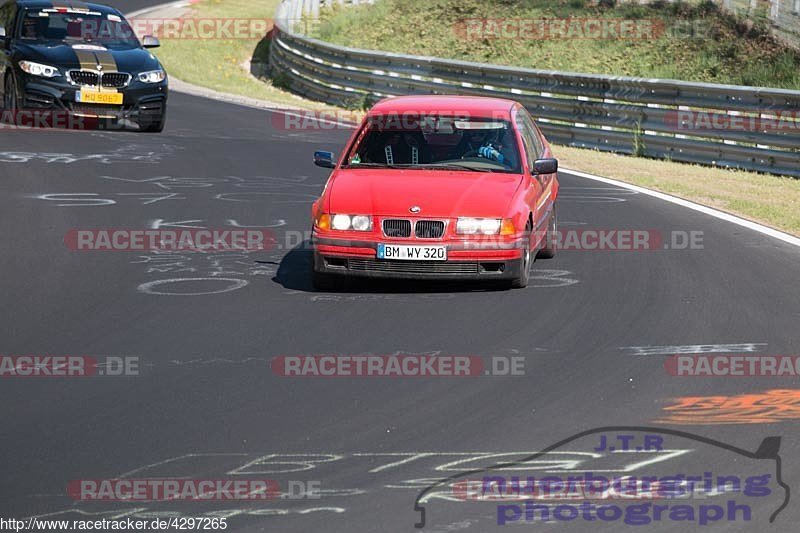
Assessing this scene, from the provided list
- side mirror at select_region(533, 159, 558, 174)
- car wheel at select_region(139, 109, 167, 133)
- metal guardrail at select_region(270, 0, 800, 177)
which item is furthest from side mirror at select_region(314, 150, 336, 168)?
car wheel at select_region(139, 109, 167, 133)

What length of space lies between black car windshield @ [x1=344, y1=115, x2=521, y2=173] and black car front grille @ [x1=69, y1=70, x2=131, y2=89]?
9.44 m

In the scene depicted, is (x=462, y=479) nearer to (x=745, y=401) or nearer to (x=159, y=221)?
(x=745, y=401)

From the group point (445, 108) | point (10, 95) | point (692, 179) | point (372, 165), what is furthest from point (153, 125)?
point (372, 165)

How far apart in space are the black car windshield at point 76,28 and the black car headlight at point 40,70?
3.38 ft

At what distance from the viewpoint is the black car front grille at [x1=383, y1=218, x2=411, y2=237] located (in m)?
10.4

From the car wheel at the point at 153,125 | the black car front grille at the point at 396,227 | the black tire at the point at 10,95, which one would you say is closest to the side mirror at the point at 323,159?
the black car front grille at the point at 396,227

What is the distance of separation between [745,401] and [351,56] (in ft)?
71.5

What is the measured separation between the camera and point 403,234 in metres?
10.4

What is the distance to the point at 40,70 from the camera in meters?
20.0

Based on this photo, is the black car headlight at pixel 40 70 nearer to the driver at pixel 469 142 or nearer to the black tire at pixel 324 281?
the driver at pixel 469 142

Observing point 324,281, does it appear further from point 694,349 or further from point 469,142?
point 694,349

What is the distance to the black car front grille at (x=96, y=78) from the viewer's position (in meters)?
20.0

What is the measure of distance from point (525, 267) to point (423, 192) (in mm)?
985

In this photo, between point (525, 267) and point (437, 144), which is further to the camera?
point (437, 144)
